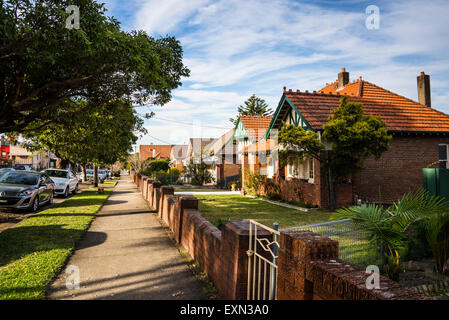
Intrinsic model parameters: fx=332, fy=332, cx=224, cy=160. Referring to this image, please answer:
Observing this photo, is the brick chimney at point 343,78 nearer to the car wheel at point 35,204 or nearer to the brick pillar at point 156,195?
the brick pillar at point 156,195

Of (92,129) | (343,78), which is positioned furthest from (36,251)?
(343,78)

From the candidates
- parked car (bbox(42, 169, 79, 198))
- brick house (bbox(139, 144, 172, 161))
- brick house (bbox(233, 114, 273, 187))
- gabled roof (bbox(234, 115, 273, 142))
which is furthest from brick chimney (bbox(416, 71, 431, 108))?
brick house (bbox(139, 144, 172, 161))

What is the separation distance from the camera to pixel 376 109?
1728cm

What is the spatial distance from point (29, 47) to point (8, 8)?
2.92 feet

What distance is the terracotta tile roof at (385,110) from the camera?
1596cm

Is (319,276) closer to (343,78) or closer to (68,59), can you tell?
(68,59)

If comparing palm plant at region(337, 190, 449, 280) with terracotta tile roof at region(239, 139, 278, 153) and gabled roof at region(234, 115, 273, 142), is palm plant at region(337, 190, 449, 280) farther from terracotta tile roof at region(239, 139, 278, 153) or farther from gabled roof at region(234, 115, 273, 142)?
gabled roof at region(234, 115, 273, 142)

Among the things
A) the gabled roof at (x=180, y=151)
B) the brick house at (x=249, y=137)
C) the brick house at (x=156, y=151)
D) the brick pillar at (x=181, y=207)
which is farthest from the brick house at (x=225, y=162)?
the brick house at (x=156, y=151)

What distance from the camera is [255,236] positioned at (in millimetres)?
3811

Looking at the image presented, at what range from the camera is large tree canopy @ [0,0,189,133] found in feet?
25.7

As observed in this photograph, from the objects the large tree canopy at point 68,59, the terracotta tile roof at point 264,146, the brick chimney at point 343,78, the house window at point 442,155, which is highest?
the brick chimney at point 343,78

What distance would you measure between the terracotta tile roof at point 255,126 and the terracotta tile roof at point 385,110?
7760 mm
